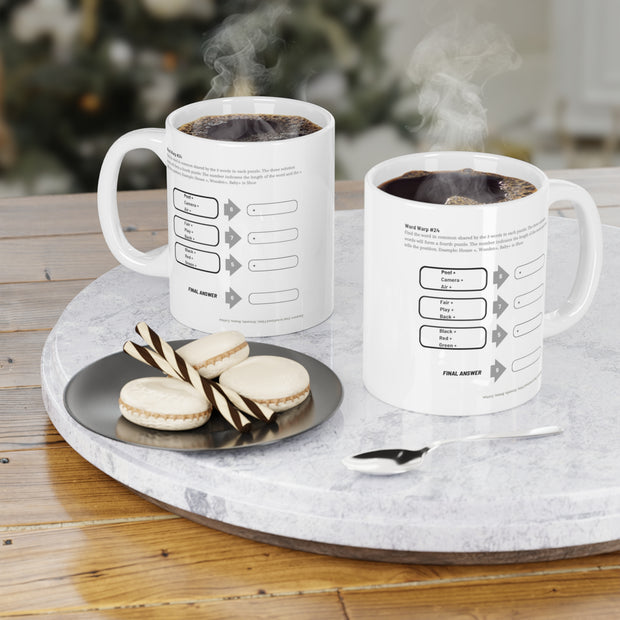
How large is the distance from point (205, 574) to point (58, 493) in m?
0.16

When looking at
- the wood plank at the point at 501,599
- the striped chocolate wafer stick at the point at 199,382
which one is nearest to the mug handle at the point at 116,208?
the striped chocolate wafer stick at the point at 199,382

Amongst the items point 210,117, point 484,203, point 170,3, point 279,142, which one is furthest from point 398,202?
point 170,3

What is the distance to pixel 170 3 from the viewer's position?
2496 mm

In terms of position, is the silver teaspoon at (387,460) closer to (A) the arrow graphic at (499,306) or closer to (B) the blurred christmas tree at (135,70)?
(A) the arrow graphic at (499,306)

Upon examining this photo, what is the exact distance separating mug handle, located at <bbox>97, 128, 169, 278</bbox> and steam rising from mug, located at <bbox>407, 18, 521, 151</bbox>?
0.86 feet

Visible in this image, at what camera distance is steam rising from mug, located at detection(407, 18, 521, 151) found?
2.90ft

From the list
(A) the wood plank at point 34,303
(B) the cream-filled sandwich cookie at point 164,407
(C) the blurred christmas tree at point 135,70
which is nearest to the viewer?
(B) the cream-filled sandwich cookie at point 164,407

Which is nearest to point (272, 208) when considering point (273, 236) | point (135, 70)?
point (273, 236)

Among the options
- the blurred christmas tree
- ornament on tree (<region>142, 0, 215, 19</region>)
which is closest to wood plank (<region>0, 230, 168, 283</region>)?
the blurred christmas tree

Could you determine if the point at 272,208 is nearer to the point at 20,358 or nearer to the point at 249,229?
the point at 249,229

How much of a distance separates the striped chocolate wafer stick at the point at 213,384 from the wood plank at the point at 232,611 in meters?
0.14

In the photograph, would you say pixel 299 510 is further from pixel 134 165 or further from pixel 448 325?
pixel 134 165

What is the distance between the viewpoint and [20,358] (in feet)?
3.25

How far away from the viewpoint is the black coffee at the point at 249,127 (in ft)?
3.06
